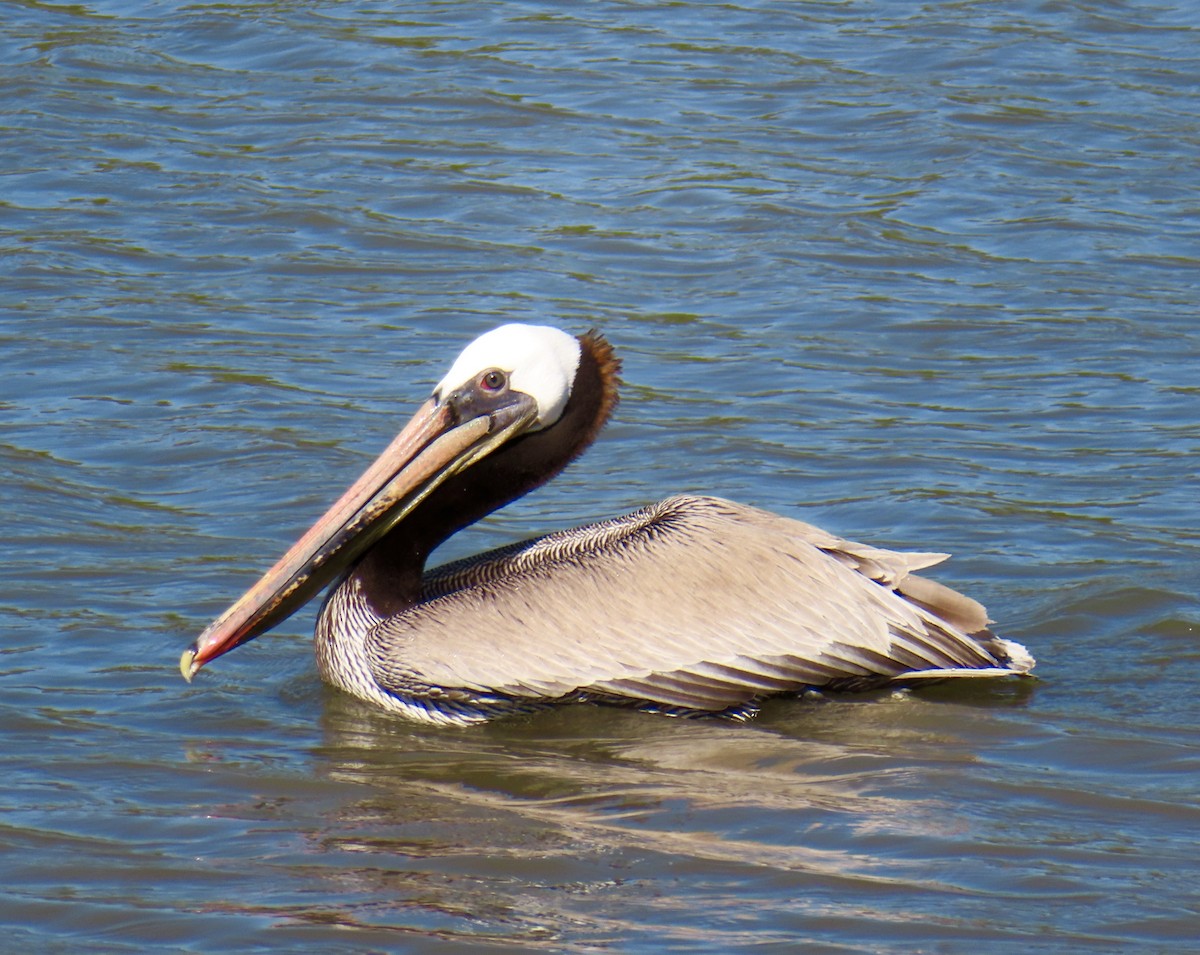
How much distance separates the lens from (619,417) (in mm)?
7656

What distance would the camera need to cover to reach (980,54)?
11.6m

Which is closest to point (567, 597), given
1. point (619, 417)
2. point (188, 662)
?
point (188, 662)

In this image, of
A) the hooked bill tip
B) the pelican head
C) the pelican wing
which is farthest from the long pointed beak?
the pelican wing

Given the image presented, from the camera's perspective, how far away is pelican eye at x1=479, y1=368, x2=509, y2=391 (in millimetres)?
5578

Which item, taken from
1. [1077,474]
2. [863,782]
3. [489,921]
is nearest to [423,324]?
[1077,474]

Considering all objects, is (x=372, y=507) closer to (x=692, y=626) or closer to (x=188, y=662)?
(x=188, y=662)

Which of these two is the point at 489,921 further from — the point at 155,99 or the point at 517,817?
the point at 155,99

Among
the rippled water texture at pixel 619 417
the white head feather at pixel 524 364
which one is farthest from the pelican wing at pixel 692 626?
the white head feather at pixel 524 364

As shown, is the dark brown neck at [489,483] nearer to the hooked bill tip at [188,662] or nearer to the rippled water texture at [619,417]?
the rippled water texture at [619,417]

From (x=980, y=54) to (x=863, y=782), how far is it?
24.8ft

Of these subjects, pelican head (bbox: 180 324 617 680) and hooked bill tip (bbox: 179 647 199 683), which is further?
pelican head (bbox: 180 324 617 680)

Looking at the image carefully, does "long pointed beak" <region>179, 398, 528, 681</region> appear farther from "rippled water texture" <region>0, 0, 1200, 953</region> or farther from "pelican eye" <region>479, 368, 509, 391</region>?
"rippled water texture" <region>0, 0, 1200, 953</region>

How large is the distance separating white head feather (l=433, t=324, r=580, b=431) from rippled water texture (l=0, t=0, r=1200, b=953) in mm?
865

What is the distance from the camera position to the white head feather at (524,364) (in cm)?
557
